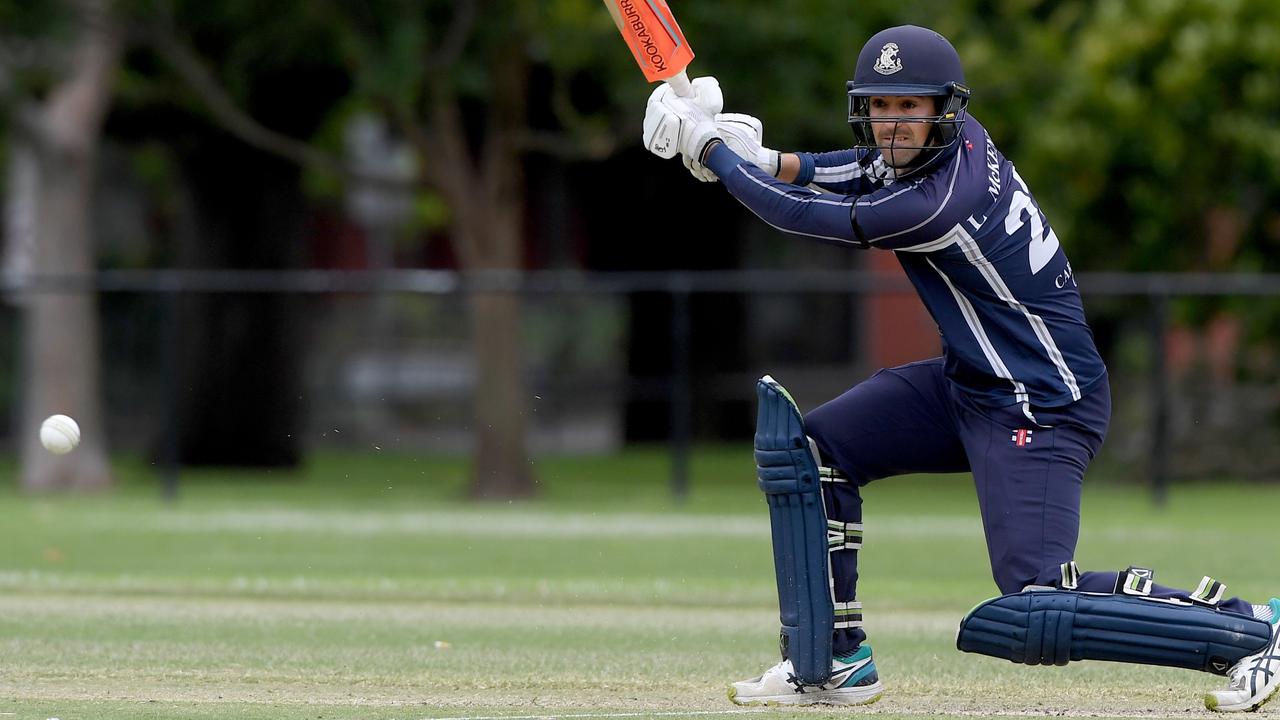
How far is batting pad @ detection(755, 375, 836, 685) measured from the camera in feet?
19.8

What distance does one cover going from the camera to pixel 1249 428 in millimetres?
18906

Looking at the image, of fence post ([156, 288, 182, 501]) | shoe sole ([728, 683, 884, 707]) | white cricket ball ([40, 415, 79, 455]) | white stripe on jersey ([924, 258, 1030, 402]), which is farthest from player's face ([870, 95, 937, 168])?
fence post ([156, 288, 182, 501])

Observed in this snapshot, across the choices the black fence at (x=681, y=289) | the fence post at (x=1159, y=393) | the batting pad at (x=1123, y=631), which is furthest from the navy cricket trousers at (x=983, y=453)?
the fence post at (x=1159, y=393)

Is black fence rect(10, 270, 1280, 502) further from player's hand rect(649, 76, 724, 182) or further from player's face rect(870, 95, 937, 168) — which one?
player's face rect(870, 95, 937, 168)

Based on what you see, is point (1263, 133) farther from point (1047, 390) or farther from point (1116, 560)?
point (1047, 390)

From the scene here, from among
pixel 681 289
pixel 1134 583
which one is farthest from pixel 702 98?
pixel 681 289

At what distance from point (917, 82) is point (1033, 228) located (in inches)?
23.4

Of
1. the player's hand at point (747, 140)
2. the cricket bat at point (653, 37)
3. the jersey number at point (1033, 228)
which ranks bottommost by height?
the jersey number at point (1033, 228)

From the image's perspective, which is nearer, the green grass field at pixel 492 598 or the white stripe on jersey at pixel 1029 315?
the white stripe on jersey at pixel 1029 315

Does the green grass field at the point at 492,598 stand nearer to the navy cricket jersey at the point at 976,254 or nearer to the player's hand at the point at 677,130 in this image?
the navy cricket jersey at the point at 976,254

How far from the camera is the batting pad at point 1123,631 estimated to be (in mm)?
5523

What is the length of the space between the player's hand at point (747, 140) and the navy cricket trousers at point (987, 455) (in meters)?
0.81

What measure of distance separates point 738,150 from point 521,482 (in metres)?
11.4

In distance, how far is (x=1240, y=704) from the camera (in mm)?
5688
